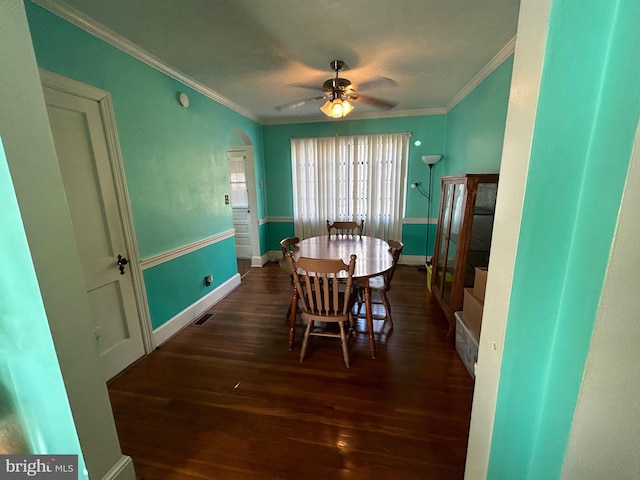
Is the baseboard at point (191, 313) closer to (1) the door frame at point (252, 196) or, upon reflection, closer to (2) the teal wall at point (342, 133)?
(1) the door frame at point (252, 196)

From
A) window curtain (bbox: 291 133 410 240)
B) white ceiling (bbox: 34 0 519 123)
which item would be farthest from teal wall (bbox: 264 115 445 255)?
white ceiling (bbox: 34 0 519 123)

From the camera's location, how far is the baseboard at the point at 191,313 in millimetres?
2300

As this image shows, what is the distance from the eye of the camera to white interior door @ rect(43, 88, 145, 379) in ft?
5.14

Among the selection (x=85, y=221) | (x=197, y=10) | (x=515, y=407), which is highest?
(x=197, y=10)


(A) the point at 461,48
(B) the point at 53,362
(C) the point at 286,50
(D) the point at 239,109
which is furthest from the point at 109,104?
(A) the point at 461,48

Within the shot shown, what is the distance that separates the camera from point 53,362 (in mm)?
910

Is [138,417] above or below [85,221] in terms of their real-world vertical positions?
below

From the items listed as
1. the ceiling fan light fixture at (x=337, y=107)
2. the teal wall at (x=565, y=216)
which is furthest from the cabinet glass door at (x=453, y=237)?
the teal wall at (x=565, y=216)

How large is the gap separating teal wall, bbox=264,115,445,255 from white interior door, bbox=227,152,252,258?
1.31 ft

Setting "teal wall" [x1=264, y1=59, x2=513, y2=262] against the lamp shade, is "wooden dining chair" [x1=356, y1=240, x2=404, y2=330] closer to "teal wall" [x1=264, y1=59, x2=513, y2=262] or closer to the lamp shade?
"teal wall" [x1=264, y1=59, x2=513, y2=262]

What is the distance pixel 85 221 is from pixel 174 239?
2.54 feet

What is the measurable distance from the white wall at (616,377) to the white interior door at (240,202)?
4.22 m

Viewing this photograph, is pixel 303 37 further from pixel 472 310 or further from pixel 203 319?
pixel 203 319

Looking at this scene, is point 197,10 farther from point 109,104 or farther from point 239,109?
point 239,109
